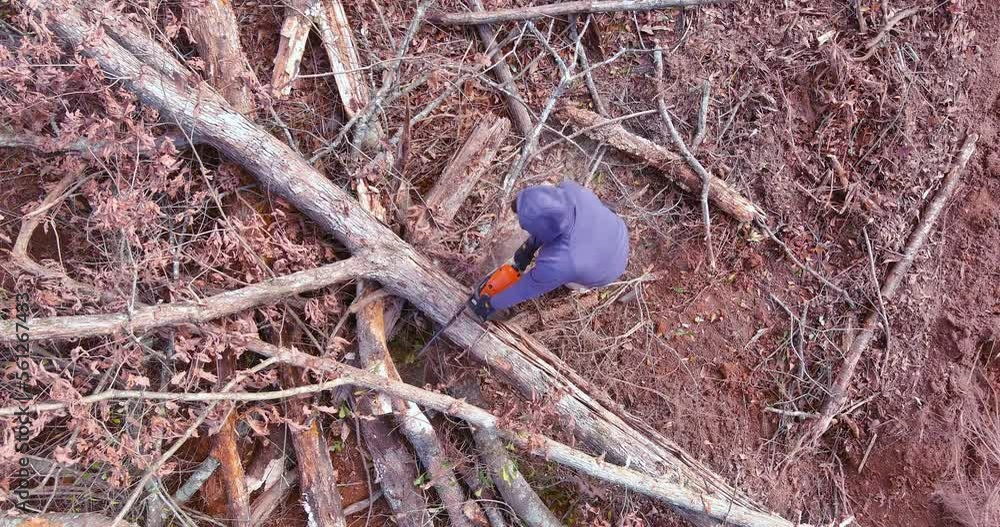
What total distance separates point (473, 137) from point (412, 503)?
2.58 m

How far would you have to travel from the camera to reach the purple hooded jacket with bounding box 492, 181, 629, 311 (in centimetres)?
268

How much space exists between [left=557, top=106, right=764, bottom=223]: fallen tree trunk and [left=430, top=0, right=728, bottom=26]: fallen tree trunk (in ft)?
2.37

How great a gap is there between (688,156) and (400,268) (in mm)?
2262

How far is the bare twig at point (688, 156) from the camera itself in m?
4.02

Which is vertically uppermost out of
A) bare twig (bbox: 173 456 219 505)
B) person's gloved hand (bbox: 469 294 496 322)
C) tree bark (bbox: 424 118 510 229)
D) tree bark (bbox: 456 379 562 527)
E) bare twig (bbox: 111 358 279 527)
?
tree bark (bbox: 424 118 510 229)

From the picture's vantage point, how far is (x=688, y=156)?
13.3 feet

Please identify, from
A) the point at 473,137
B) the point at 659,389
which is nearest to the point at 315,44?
the point at 473,137

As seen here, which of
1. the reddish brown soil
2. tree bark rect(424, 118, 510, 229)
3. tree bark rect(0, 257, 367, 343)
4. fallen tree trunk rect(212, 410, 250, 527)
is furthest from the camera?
the reddish brown soil

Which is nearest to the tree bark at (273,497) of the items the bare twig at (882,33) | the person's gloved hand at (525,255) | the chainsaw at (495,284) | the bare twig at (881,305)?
the chainsaw at (495,284)

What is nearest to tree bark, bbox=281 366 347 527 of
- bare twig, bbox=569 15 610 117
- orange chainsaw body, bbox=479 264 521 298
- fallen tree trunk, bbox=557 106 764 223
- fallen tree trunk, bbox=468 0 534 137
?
orange chainsaw body, bbox=479 264 521 298

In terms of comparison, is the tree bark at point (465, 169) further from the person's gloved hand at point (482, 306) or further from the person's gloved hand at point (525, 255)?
the person's gloved hand at point (525, 255)

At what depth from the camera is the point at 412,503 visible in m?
3.70

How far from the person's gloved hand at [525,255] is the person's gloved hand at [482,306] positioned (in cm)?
27

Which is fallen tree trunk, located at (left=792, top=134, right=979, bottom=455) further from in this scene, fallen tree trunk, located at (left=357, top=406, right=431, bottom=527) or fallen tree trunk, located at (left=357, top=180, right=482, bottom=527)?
fallen tree trunk, located at (left=357, top=406, right=431, bottom=527)
